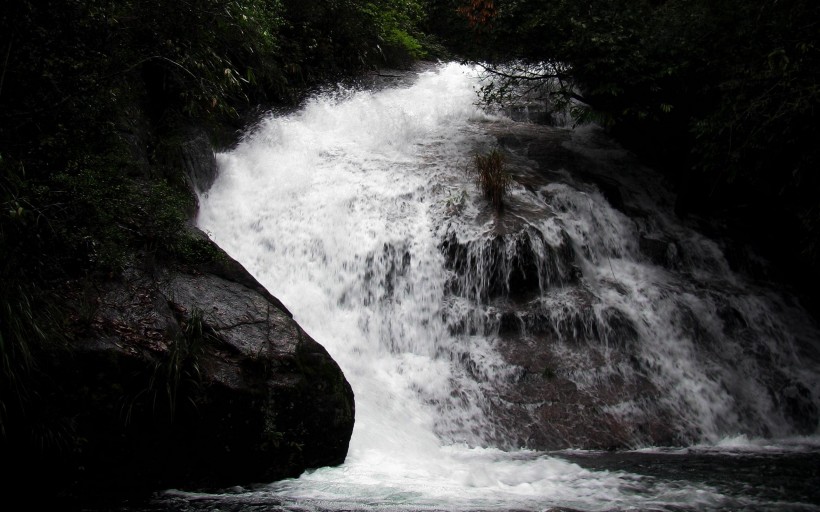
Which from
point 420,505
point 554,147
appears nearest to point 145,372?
point 420,505

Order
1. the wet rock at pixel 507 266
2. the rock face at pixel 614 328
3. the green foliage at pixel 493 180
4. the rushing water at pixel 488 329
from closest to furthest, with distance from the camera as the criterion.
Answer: the rushing water at pixel 488 329, the rock face at pixel 614 328, the wet rock at pixel 507 266, the green foliage at pixel 493 180

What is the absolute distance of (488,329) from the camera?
24.2 ft

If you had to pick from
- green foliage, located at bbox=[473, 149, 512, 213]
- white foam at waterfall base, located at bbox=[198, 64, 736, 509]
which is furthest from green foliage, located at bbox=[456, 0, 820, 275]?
white foam at waterfall base, located at bbox=[198, 64, 736, 509]

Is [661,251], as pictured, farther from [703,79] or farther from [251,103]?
[251,103]

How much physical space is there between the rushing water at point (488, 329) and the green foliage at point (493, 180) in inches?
7.5

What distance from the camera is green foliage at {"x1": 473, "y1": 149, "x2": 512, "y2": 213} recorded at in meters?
8.72

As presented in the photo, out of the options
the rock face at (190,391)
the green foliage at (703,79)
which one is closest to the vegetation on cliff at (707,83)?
the green foliage at (703,79)

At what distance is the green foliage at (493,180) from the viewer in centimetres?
872

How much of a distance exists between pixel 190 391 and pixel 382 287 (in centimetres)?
372

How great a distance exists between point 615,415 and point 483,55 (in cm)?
696

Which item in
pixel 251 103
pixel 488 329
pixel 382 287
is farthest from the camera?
pixel 251 103

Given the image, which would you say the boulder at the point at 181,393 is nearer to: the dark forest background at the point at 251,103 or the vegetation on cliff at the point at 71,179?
the vegetation on cliff at the point at 71,179

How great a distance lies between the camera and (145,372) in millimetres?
4250

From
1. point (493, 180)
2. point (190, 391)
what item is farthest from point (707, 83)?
point (190, 391)
